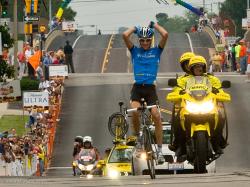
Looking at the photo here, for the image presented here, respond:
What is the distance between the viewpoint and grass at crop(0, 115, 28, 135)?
46353 mm

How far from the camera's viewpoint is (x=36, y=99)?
1587 inches

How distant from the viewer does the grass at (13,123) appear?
46353 millimetres

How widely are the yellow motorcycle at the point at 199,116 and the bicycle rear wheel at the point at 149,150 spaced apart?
1.81 feet

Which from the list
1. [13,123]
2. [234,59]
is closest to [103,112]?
[13,123]

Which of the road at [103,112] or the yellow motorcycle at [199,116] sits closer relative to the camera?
the yellow motorcycle at [199,116]

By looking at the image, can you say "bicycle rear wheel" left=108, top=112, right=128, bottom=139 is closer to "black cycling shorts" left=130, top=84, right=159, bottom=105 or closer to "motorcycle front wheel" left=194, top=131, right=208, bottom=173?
"black cycling shorts" left=130, top=84, right=159, bottom=105

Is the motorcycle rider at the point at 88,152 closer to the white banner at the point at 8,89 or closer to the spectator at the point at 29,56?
the white banner at the point at 8,89

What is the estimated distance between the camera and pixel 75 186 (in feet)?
50.6

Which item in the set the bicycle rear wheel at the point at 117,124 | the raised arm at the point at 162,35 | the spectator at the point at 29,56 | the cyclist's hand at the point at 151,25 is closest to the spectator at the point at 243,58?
the spectator at the point at 29,56

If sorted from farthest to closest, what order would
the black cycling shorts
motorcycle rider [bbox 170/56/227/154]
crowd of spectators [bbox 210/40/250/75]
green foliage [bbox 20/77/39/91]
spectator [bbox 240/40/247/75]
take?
crowd of spectators [bbox 210/40/250/75], spectator [bbox 240/40/247/75], green foliage [bbox 20/77/39/91], the black cycling shorts, motorcycle rider [bbox 170/56/227/154]

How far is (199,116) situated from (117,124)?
5.80 m

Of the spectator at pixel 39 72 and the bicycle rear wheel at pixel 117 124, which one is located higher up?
the spectator at pixel 39 72

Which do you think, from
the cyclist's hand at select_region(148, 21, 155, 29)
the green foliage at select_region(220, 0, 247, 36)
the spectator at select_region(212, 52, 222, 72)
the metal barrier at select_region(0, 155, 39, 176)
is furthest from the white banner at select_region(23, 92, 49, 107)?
the green foliage at select_region(220, 0, 247, 36)

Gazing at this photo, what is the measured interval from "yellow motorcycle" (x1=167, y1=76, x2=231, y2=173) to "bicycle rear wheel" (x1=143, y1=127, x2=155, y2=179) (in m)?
0.55
